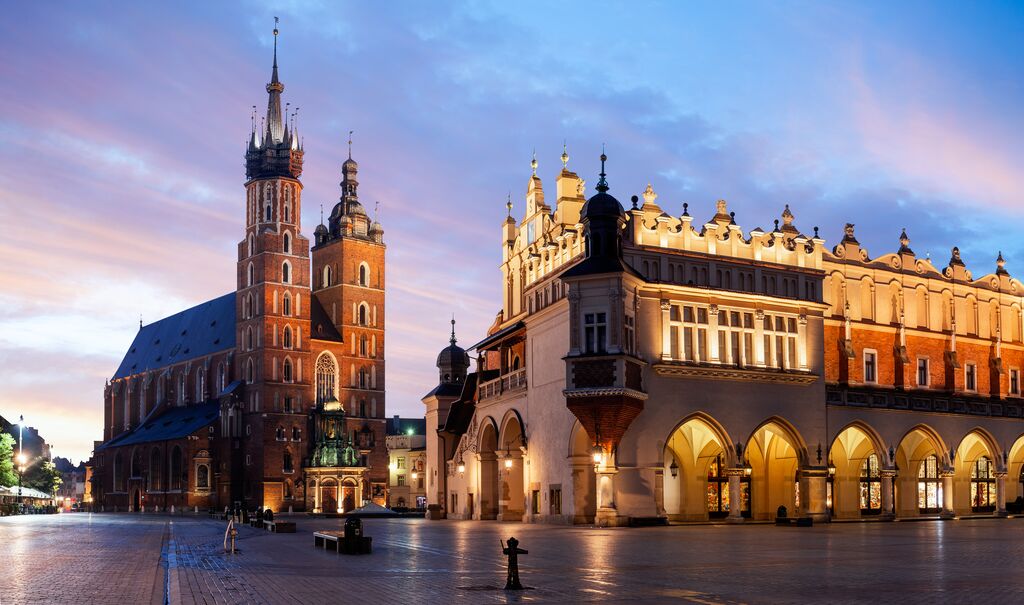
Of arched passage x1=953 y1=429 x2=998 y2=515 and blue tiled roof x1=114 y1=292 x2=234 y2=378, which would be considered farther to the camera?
blue tiled roof x1=114 y1=292 x2=234 y2=378

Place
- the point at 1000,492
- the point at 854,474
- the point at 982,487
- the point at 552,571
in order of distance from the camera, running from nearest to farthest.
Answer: the point at 552,571 → the point at 854,474 → the point at 1000,492 → the point at 982,487

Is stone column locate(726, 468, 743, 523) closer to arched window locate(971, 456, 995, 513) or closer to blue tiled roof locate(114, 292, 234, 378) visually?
arched window locate(971, 456, 995, 513)

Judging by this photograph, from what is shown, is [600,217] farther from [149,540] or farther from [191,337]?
[191,337]

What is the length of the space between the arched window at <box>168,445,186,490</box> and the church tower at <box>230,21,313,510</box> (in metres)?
6.99

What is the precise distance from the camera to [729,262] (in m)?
52.9

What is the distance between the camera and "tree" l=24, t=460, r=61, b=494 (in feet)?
469

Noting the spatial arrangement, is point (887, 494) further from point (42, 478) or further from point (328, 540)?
point (42, 478)

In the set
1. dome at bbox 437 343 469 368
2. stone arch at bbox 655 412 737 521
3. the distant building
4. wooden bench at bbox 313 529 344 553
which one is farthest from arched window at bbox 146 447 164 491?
wooden bench at bbox 313 529 344 553

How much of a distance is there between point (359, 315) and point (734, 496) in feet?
254

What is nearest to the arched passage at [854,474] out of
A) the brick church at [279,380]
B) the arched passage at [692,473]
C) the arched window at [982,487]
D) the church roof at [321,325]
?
the arched passage at [692,473]

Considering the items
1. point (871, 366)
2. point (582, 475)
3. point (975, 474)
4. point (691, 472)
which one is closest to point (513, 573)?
point (582, 475)

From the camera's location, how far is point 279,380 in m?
113

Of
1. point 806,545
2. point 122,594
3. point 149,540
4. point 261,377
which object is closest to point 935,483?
point 806,545

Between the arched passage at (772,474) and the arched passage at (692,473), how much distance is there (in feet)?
4.94
